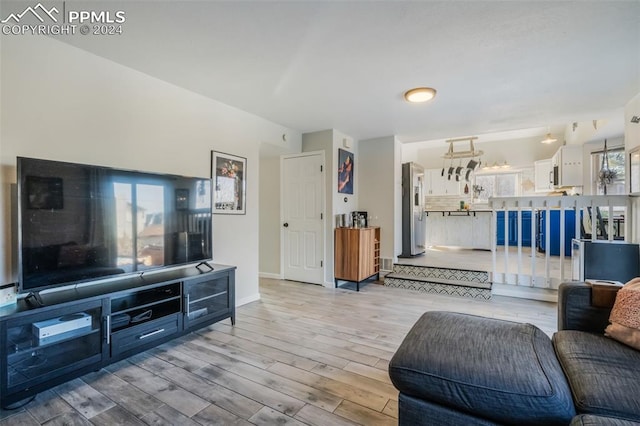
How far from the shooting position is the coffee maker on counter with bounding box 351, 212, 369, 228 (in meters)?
4.84

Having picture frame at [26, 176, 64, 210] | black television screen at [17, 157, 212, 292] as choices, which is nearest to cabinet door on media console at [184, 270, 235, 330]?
black television screen at [17, 157, 212, 292]

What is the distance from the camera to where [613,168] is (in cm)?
509

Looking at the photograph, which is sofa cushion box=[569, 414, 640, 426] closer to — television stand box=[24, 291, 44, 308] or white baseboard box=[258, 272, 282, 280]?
television stand box=[24, 291, 44, 308]

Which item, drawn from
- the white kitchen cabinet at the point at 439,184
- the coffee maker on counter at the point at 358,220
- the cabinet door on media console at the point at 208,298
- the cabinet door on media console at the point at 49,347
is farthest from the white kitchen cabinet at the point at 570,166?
the cabinet door on media console at the point at 49,347

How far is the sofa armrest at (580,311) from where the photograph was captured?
1677 millimetres

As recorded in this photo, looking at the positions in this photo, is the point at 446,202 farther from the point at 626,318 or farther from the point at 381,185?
the point at 626,318

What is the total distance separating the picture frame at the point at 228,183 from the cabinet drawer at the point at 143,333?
130 cm

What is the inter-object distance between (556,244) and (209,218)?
6865mm

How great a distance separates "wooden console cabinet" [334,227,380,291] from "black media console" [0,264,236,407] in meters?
2.14

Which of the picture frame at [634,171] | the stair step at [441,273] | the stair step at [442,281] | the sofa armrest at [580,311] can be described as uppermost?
the picture frame at [634,171]

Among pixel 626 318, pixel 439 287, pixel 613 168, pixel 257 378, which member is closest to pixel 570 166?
pixel 613 168

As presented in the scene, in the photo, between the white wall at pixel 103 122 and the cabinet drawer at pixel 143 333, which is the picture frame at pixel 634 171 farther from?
the cabinet drawer at pixel 143 333

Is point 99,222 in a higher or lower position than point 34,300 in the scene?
higher

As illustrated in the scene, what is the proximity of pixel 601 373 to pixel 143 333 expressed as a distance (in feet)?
9.02
